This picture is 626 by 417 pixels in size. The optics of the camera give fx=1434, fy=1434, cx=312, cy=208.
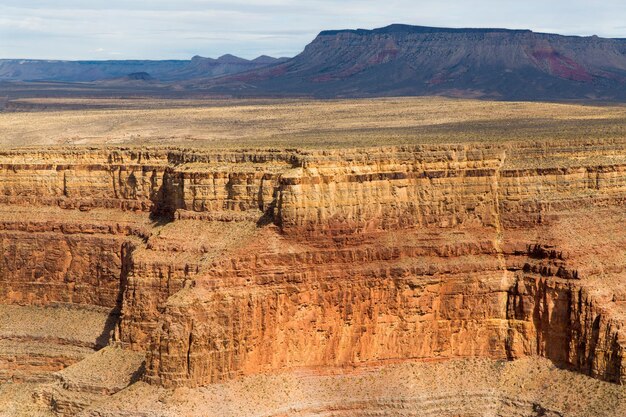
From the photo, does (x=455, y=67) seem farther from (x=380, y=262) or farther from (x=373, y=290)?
(x=373, y=290)

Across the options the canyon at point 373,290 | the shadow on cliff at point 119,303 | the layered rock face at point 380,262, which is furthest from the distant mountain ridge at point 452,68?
the canyon at point 373,290

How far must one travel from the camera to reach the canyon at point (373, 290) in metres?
54.8

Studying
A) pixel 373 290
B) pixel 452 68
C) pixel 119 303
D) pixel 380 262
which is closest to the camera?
pixel 373 290

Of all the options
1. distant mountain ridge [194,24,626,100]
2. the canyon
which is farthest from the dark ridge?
the canyon

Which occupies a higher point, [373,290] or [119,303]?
[373,290]

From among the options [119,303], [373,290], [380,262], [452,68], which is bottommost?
[119,303]

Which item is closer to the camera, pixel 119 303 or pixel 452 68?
pixel 119 303

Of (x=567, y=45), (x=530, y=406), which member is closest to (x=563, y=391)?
(x=530, y=406)

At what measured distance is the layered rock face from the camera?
55281 mm

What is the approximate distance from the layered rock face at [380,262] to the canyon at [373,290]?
7 centimetres

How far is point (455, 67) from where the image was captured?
182 meters

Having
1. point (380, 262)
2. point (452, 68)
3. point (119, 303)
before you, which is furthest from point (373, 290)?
point (452, 68)

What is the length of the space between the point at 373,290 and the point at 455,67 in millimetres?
127293

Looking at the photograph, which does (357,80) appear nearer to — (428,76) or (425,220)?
(428,76)
